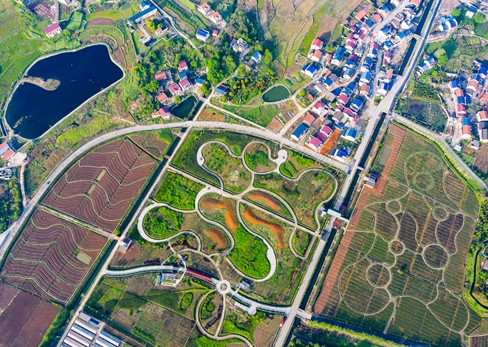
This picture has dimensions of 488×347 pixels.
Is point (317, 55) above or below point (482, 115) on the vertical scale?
below

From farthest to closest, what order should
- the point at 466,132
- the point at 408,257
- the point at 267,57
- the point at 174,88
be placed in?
the point at 267,57 < the point at 174,88 < the point at 466,132 < the point at 408,257

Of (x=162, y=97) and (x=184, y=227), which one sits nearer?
(x=184, y=227)

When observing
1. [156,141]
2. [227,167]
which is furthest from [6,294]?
[227,167]

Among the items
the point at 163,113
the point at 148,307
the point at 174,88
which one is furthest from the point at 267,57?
the point at 148,307

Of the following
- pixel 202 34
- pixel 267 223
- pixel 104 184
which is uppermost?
pixel 202 34

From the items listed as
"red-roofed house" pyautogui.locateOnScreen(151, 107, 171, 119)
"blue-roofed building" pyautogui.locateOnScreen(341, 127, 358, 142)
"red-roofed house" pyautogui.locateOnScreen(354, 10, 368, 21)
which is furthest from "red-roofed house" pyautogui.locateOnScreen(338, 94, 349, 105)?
"red-roofed house" pyautogui.locateOnScreen(151, 107, 171, 119)

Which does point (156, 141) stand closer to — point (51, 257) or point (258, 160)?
point (258, 160)

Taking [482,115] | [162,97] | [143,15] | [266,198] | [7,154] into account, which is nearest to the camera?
[266,198]

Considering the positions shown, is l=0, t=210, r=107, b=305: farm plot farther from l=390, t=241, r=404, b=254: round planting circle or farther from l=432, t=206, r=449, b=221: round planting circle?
l=432, t=206, r=449, b=221: round planting circle
